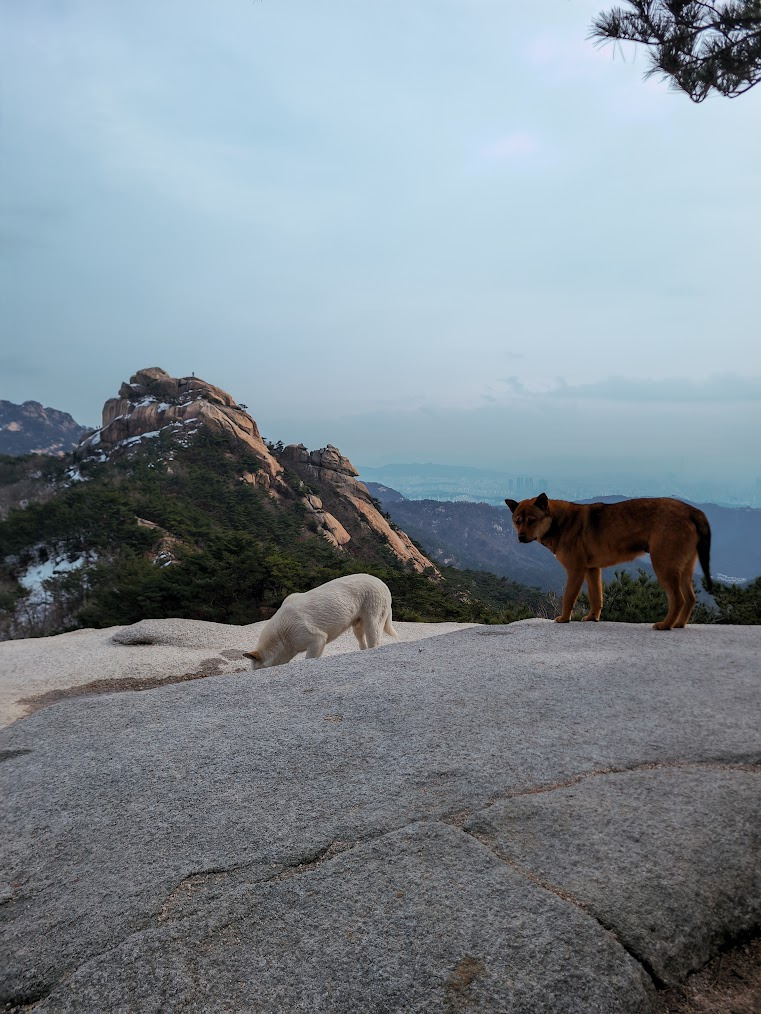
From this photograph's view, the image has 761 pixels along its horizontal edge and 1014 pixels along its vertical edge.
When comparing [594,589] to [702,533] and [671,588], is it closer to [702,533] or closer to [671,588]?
[671,588]

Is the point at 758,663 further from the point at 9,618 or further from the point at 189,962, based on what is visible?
the point at 9,618

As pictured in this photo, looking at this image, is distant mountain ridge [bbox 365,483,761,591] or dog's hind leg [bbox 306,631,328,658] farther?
distant mountain ridge [bbox 365,483,761,591]

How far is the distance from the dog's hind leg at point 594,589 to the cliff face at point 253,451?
34268 millimetres

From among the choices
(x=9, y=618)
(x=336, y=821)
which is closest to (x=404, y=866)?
(x=336, y=821)

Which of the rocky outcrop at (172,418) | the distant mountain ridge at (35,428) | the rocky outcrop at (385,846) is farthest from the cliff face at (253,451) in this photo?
the distant mountain ridge at (35,428)

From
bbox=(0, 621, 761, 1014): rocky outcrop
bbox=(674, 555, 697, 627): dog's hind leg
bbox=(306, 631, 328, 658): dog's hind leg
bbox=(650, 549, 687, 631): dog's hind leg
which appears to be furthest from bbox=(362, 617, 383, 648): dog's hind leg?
bbox=(674, 555, 697, 627): dog's hind leg

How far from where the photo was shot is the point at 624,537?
6.43 metres

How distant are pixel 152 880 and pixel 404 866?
111 cm

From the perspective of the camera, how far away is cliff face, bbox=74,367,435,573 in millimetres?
45156

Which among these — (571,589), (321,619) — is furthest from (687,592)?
(321,619)

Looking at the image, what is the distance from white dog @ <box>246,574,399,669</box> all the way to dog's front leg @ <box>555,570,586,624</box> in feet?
7.98

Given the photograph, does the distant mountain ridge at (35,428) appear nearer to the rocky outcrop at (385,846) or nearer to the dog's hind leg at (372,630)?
the dog's hind leg at (372,630)

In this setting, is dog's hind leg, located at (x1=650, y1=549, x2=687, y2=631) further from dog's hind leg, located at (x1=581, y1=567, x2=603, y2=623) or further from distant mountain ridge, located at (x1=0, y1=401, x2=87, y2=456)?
distant mountain ridge, located at (x1=0, y1=401, x2=87, y2=456)

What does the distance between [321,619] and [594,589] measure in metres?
3.23
